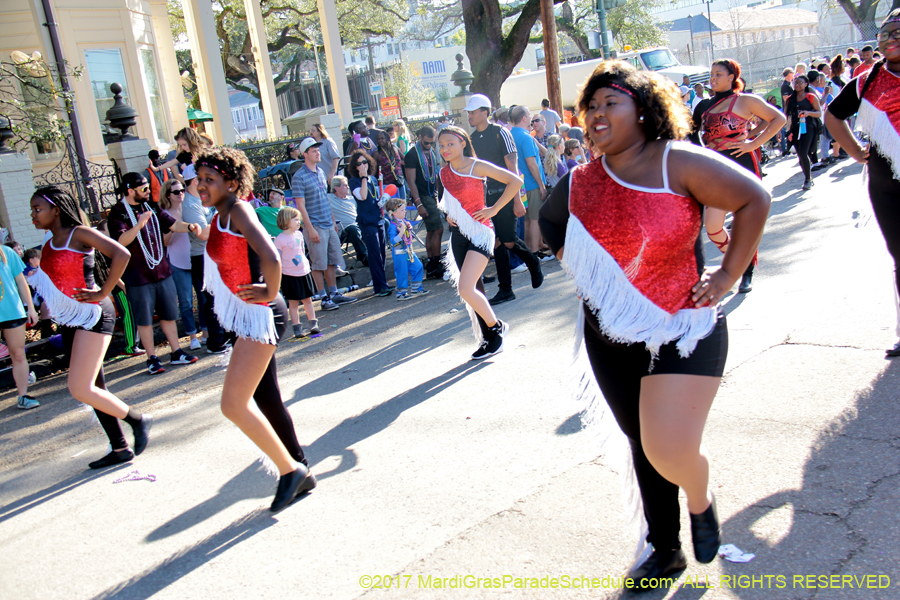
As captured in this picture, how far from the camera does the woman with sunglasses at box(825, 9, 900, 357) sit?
445 centimetres

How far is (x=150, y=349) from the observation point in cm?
736

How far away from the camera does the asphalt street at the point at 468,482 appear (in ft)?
9.84

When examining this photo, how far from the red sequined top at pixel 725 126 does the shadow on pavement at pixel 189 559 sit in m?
5.02

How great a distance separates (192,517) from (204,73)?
58.8ft

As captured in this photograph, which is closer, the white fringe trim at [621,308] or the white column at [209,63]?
the white fringe trim at [621,308]

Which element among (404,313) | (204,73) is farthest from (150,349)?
(204,73)

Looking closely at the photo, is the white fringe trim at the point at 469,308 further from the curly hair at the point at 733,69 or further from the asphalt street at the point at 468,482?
the curly hair at the point at 733,69

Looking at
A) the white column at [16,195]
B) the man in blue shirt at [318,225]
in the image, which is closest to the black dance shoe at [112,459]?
the man in blue shirt at [318,225]

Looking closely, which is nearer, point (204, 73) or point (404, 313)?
point (404, 313)

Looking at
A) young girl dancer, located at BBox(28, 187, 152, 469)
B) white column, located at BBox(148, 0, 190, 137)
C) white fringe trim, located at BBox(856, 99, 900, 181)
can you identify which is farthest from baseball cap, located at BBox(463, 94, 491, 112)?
white column, located at BBox(148, 0, 190, 137)

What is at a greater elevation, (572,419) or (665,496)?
(665,496)

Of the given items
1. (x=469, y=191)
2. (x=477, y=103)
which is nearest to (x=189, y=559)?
(x=469, y=191)

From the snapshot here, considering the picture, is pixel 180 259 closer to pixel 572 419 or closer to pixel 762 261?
pixel 572 419

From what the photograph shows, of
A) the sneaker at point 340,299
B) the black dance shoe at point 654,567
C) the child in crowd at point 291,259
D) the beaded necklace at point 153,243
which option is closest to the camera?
the black dance shoe at point 654,567
